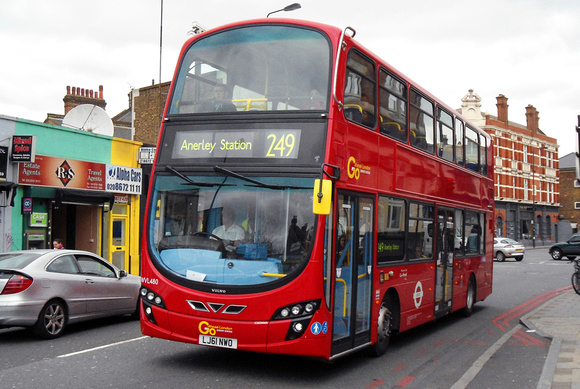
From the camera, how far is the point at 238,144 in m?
7.95

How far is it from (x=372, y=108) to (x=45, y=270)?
604 centimetres

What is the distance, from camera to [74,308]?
1108 cm

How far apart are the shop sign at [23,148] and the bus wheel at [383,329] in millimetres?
11856

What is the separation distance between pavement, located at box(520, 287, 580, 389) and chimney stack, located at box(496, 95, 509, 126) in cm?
5436

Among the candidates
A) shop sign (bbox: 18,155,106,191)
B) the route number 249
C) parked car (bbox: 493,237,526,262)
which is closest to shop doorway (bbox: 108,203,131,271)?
shop sign (bbox: 18,155,106,191)

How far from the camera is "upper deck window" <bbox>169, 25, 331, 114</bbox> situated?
26.2 ft

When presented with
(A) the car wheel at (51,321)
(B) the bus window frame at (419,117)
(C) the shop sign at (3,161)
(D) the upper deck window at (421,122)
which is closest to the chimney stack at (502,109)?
(C) the shop sign at (3,161)

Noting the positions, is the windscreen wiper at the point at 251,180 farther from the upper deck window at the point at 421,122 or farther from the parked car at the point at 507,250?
the parked car at the point at 507,250

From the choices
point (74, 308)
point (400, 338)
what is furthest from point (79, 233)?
point (400, 338)

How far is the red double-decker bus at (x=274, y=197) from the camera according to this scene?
24.2ft

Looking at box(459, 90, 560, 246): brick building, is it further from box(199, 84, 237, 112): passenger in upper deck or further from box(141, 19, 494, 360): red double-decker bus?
box(199, 84, 237, 112): passenger in upper deck

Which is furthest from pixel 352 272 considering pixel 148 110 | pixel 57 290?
pixel 148 110

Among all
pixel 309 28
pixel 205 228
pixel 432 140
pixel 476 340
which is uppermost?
pixel 309 28

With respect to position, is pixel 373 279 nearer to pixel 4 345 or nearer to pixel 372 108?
pixel 372 108
